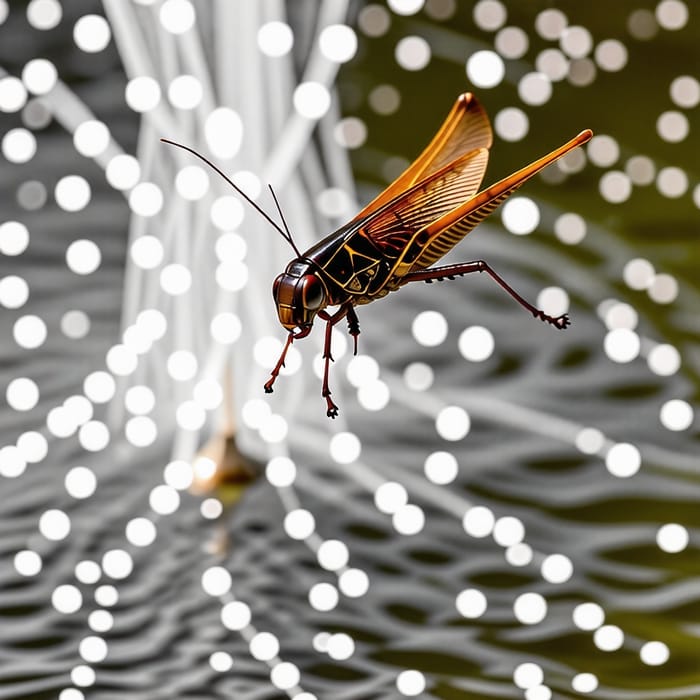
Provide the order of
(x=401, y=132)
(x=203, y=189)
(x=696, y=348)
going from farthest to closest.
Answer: (x=401, y=132) < (x=696, y=348) < (x=203, y=189)

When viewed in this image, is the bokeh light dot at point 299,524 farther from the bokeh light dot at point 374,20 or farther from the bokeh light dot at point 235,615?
the bokeh light dot at point 374,20

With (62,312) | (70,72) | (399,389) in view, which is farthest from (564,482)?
(70,72)

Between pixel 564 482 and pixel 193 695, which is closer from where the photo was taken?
pixel 193 695

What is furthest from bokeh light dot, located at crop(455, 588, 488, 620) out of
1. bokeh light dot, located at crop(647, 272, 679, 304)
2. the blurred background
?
bokeh light dot, located at crop(647, 272, 679, 304)

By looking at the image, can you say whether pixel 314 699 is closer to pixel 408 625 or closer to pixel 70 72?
pixel 408 625

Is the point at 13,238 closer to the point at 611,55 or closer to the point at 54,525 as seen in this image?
the point at 54,525

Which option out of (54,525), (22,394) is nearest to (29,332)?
(22,394)

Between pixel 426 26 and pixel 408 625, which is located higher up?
pixel 426 26

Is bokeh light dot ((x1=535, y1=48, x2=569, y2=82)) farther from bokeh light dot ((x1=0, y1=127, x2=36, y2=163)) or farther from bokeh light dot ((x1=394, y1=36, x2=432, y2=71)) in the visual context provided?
bokeh light dot ((x1=0, y1=127, x2=36, y2=163))
